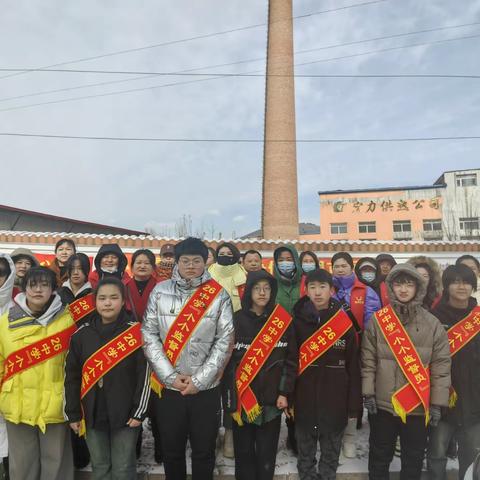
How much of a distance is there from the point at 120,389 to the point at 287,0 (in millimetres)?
17746

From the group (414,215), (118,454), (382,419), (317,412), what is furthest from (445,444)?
(414,215)

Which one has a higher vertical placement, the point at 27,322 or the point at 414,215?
the point at 414,215

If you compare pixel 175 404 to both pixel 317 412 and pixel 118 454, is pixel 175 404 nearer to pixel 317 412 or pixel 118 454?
pixel 118 454

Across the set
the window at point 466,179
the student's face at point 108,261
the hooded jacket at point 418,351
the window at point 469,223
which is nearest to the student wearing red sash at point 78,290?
the student's face at point 108,261

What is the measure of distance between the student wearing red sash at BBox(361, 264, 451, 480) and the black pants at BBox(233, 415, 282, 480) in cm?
66

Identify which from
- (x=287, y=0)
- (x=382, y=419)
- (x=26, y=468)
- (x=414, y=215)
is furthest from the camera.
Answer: (x=414, y=215)

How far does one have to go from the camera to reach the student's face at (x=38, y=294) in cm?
223

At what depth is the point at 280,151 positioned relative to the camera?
1448 cm

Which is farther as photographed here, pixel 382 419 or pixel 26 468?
pixel 382 419

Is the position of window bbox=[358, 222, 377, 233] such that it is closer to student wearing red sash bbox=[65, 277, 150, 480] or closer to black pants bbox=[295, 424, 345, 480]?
black pants bbox=[295, 424, 345, 480]

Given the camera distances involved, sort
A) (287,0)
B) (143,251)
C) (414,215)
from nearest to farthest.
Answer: (143,251) → (287,0) → (414,215)

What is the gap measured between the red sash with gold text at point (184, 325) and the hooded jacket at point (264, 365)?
0.29 meters

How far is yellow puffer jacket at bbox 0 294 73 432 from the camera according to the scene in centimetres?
216

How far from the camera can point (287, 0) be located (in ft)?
51.5
